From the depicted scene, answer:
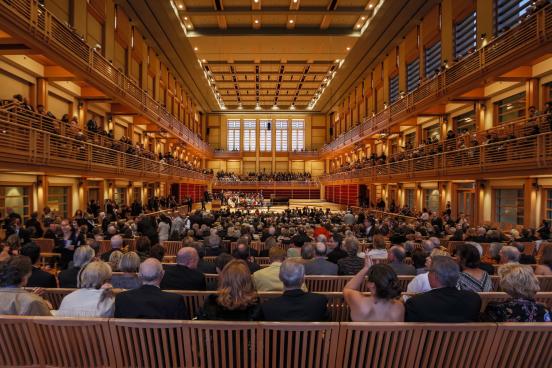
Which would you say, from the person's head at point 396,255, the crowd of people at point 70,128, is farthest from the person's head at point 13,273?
the crowd of people at point 70,128

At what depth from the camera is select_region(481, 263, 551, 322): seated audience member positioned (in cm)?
328

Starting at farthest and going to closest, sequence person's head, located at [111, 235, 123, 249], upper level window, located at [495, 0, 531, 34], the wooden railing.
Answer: upper level window, located at [495, 0, 531, 34] < the wooden railing < person's head, located at [111, 235, 123, 249]

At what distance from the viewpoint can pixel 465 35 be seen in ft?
60.1

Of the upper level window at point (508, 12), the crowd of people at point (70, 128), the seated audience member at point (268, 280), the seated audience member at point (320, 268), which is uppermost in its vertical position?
the upper level window at point (508, 12)

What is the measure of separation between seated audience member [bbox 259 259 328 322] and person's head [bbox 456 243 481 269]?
79.7 inches

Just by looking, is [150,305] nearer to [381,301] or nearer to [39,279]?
[381,301]

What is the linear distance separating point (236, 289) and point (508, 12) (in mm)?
16628

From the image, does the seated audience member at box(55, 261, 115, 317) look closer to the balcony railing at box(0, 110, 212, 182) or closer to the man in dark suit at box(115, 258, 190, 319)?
the man in dark suit at box(115, 258, 190, 319)

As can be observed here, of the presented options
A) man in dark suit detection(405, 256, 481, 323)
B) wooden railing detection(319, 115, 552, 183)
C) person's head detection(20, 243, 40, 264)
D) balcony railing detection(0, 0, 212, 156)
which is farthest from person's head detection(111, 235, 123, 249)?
wooden railing detection(319, 115, 552, 183)

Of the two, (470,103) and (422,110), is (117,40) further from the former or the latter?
(470,103)

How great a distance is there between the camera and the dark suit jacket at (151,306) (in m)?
3.46

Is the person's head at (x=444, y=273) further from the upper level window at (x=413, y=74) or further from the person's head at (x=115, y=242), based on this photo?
the upper level window at (x=413, y=74)

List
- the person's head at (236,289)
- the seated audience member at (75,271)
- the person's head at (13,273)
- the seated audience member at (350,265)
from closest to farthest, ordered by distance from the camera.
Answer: the person's head at (236,289)
the person's head at (13,273)
the seated audience member at (75,271)
the seated audience member at (350,265)

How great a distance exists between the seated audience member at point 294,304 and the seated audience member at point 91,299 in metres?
1.51
